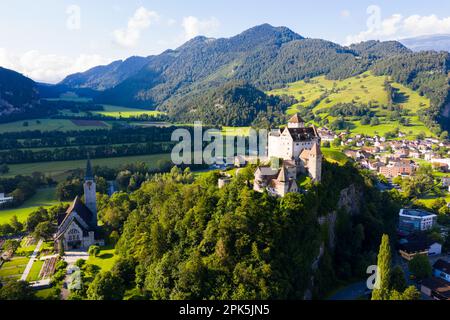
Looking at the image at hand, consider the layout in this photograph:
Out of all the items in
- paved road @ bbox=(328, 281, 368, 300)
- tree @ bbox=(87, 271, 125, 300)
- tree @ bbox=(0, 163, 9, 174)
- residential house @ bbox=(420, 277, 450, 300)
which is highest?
tree @ bbox=(0, 163, 9, 174)

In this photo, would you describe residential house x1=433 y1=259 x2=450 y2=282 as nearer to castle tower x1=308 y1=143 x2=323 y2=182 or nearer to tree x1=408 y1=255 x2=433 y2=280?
tree x1=408 y1=255 x2=433 y2=280

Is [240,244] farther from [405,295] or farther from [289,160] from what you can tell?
[405,295]

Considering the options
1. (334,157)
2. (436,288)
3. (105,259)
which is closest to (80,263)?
(105,259)

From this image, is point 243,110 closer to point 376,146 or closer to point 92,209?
point 376,146

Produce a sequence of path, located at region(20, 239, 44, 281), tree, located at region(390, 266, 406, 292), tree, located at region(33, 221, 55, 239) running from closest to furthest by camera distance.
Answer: tree, located at region(390, 266, 406, 292), path, located at region(20, 239, 44, 281), tree, located at region(33, 221, 55, 239)

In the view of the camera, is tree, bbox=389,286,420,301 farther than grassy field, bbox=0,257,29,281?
No

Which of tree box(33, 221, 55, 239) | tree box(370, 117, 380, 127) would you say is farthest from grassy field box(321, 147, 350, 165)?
tree box(370, 117, 380, 127)
